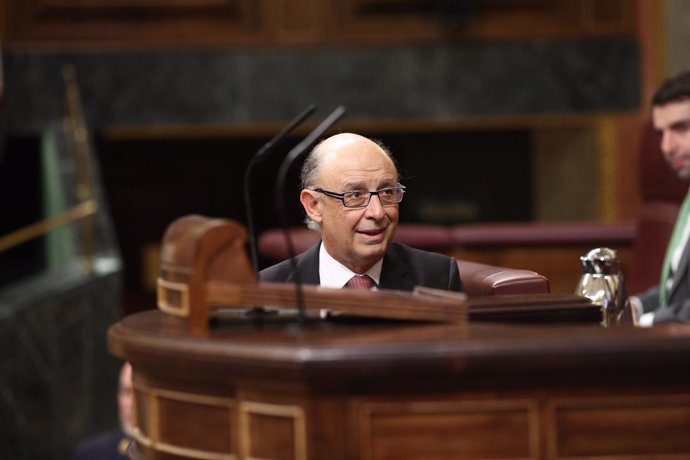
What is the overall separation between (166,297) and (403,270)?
2.38 feet

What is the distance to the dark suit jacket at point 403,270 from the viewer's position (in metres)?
3.02

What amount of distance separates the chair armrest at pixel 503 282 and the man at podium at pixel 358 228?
6.3 inches

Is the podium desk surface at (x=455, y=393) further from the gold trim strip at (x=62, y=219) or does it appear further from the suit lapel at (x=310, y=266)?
the gold trim strip at (x=62, y=219)

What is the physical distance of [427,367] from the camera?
7.10 feet

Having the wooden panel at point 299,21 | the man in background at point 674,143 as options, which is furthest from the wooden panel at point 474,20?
the man in background at point 674,143

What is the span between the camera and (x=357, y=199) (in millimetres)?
2998

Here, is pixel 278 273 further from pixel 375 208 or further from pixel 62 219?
pixel 62 219

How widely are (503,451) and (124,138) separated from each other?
6595 millimetres

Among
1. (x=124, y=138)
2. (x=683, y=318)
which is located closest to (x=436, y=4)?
(x=124, y=138)

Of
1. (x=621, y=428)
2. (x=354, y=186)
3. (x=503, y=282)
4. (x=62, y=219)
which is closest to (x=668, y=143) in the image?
(x=503, y=282)

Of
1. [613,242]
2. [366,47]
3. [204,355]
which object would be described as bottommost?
[613,242]

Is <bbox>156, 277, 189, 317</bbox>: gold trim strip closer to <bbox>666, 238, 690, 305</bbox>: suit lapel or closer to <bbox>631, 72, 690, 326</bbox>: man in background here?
<bbox>666, 238, 690, 305</bbox>: suit lapel

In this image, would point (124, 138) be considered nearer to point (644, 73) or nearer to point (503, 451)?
point (644, 73)

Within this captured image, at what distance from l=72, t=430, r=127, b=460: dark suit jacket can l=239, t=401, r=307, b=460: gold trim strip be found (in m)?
2.70
